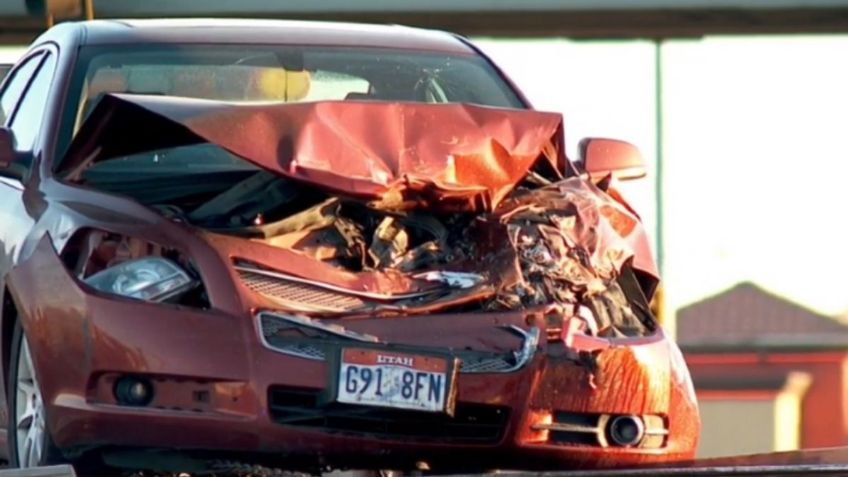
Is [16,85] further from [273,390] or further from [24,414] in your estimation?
[273,390]

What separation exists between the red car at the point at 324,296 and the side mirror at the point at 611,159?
11.7 inches

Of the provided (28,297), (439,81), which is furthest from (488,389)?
(439,81)

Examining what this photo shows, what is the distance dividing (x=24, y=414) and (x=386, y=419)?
1198 mm

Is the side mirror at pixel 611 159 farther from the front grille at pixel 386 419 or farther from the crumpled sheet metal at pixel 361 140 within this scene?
the front grille at pixel 386 419

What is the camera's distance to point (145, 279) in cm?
629

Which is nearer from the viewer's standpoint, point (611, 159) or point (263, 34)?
point (611, 159)

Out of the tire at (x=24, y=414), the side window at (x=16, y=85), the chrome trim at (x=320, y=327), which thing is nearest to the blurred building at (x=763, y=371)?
the side window at (x=16, y=85)

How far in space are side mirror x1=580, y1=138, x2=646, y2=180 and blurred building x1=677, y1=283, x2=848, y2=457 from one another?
816cm

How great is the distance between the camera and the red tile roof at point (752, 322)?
63.2 ft

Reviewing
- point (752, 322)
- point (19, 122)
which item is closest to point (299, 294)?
point (19, 122)

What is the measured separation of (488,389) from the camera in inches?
245

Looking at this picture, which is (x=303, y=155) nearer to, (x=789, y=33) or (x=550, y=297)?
(x=550, y=297)

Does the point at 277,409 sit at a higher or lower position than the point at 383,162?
lower

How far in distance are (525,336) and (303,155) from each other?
2.73ft
